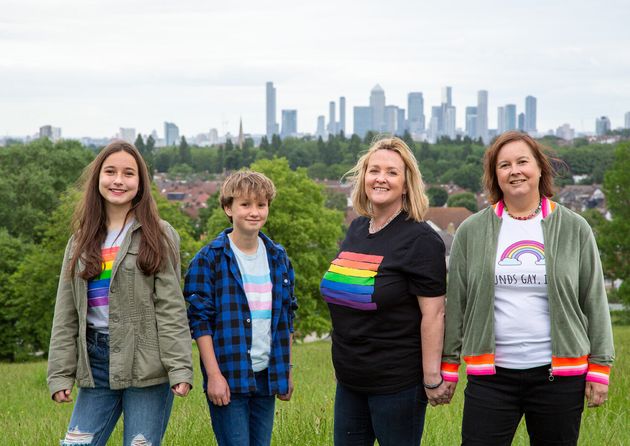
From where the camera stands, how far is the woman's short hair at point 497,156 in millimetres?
4273

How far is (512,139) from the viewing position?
168 inches

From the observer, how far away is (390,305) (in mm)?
4188

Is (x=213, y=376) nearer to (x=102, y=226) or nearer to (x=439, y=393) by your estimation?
(x=102, y=226)

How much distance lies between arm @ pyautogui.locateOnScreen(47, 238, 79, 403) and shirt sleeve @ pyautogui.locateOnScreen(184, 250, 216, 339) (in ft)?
1.84

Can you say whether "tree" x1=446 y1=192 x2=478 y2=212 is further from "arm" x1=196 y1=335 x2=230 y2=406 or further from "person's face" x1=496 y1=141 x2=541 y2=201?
"arm" x1=196 y1=335 x2=230 y2=406

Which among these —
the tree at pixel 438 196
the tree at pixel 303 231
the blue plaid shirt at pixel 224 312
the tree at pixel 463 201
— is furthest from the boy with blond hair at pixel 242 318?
the tree at pixel 438 196

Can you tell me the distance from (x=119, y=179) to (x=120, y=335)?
30.5 inches

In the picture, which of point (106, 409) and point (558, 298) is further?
point (106, 409)

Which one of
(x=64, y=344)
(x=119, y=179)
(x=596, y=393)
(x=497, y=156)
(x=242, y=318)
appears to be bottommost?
(x=596, y=393)

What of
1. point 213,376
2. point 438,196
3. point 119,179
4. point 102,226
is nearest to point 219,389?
point 213,376

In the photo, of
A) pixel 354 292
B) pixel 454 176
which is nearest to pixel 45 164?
pixel 354 292

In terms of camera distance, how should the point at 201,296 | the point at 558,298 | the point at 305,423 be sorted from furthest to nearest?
the point at 305,423 < the point at 201,296 < the point at 558,298

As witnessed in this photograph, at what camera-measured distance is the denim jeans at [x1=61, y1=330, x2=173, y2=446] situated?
13.6 feet

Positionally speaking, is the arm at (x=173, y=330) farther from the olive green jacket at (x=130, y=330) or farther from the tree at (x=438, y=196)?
the tree at (x=438, y=196)
